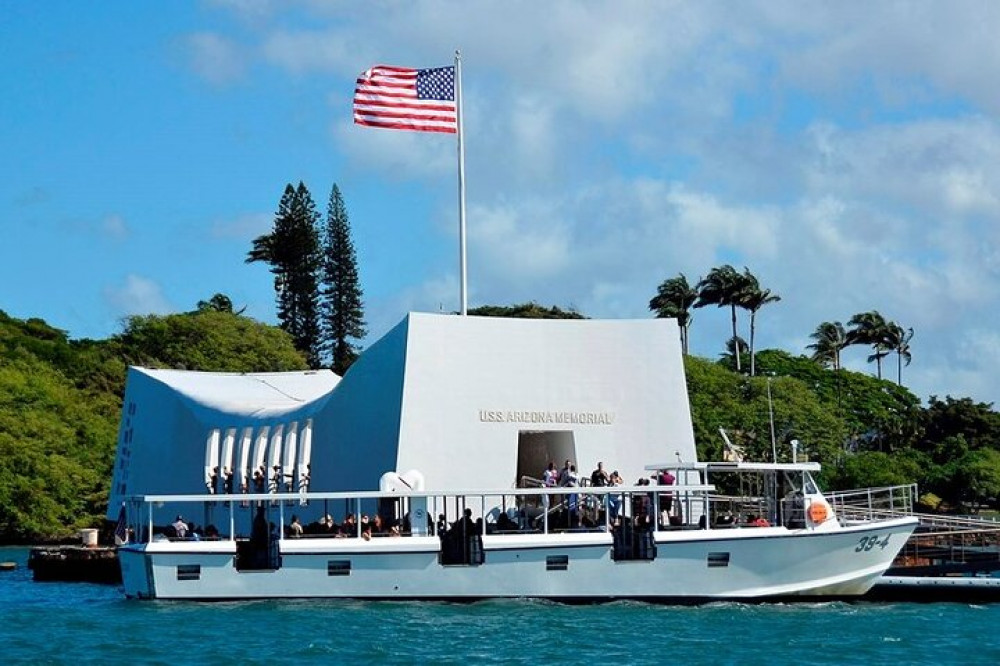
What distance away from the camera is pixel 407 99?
119 ft

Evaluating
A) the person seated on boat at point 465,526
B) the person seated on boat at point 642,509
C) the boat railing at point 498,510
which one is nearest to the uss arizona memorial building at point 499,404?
the boat railing at point 498,510

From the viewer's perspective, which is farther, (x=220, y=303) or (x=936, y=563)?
(x=220, y=303)

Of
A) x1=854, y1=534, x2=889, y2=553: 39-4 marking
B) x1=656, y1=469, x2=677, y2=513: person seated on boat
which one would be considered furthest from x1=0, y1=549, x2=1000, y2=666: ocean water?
x1=656, y1=469, x2=677, y2=513: person seated on boat

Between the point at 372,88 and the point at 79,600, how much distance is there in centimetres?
1297

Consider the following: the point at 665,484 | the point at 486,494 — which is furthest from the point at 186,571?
the point at 665,484

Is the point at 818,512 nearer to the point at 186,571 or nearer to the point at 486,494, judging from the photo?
the point at 486,494

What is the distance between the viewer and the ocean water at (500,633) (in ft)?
81.5

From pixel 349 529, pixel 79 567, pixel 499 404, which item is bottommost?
pixel 79 567

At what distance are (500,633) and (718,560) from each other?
598cm

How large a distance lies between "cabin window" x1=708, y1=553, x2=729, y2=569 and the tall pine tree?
5843 cm

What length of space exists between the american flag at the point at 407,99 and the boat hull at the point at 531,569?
9.70 m

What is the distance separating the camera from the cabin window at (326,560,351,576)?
3133 cm

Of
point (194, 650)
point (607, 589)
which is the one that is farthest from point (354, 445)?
point (194, 650)

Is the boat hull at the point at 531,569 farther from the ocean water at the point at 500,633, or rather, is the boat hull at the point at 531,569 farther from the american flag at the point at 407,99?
the american flag at the point at 407,99
